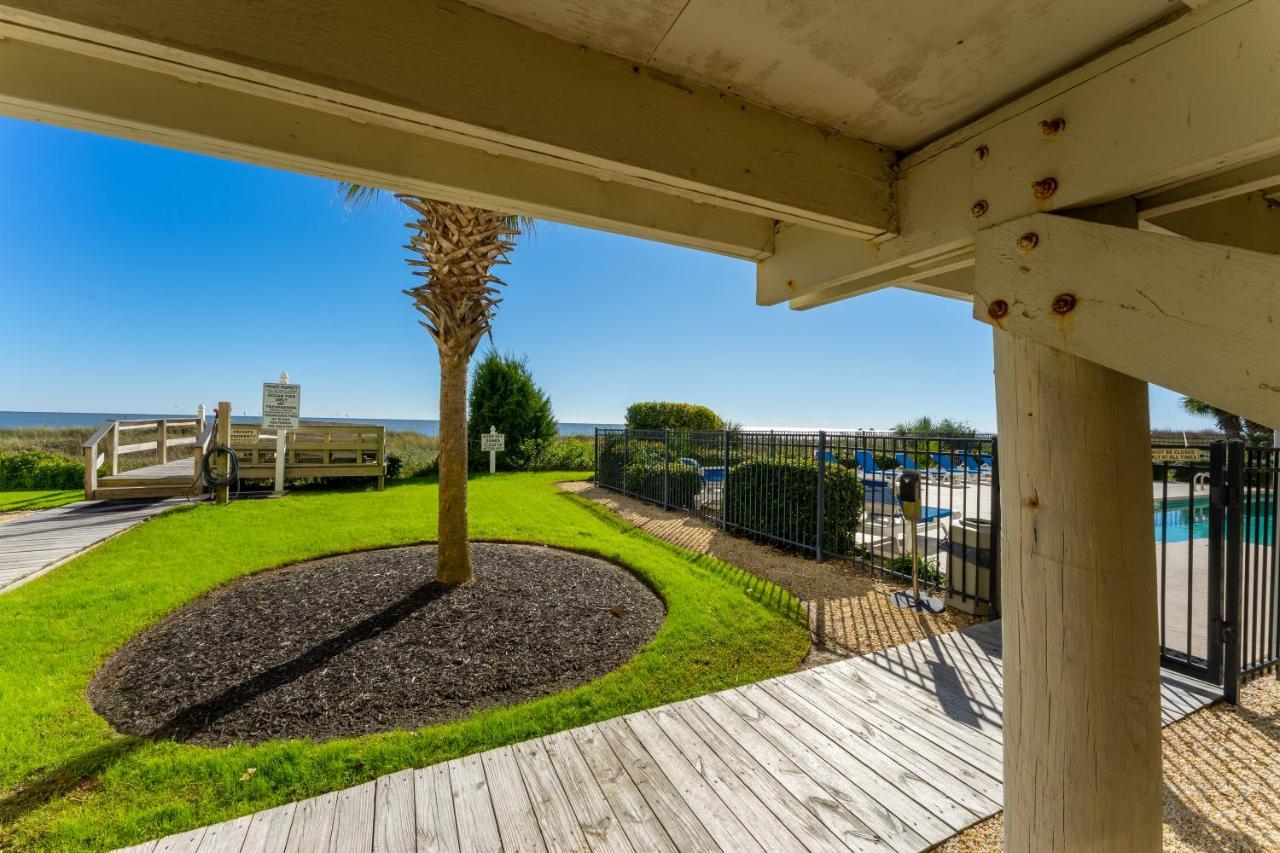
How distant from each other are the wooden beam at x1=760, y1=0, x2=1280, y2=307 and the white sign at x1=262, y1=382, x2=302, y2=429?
9552 mm

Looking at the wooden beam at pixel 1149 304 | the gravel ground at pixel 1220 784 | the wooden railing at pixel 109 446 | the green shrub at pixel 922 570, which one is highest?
the wooden beam at pixel 1149 304

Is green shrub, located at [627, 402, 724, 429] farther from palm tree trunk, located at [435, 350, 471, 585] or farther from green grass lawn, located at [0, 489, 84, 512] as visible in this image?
green grass lawn, located at [0, 489, 84, 512]

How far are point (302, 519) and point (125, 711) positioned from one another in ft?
16.6

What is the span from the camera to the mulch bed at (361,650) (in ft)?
8.82

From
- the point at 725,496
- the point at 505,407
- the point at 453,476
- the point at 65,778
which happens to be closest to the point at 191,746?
the point at 65,778

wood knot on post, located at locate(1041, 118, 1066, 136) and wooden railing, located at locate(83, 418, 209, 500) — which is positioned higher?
wood knot on post, located at locate(1041, 118, 1066, 136)

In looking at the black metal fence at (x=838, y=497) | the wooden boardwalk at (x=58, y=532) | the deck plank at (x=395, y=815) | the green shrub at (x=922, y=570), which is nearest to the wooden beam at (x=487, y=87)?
the deck plank at (x=395, y=815)

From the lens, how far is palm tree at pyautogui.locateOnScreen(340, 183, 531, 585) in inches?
181

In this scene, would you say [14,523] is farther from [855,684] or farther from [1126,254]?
[1126,254]

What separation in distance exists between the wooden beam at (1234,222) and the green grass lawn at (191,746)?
112 inches

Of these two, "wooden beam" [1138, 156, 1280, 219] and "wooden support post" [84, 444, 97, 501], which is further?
A: "wooden support post" [84, 444, 97, 501]

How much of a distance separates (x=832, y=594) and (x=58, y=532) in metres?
9.62

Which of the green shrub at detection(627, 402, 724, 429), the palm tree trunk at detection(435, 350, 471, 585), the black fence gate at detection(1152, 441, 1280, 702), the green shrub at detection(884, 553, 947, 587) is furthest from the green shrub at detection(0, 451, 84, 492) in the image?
the black fence gate at detection(1152, 441, 1280, 702)

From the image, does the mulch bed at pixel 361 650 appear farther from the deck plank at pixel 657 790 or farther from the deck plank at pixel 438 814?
the deck plank at pixel 657 790
